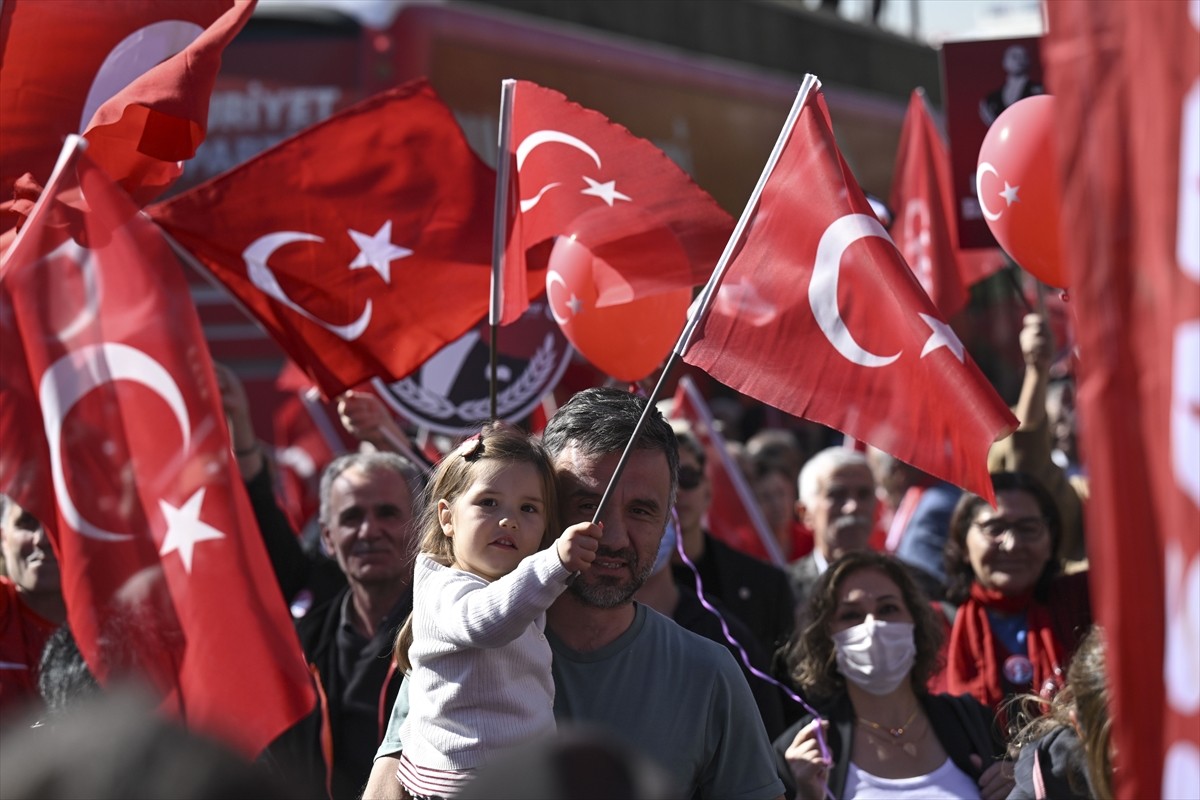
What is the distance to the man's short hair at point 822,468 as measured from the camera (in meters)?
6.21

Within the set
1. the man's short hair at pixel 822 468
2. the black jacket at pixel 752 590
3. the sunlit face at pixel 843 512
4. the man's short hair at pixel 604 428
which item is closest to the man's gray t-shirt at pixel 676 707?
the man's short hair at pixel 604 428

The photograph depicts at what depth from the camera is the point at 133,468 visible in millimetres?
3986

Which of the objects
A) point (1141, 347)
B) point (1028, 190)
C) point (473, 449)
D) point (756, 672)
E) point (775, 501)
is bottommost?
point (775, 501)

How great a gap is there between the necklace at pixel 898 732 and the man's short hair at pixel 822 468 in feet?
5.89

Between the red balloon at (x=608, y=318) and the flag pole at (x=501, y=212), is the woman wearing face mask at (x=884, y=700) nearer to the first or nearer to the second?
the red balloon at (x=608, y=318)

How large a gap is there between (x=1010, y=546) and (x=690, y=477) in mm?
1020

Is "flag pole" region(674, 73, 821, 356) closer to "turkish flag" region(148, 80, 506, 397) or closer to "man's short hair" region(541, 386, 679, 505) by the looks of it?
"man's short hair" region(541, 386, 679, 505)

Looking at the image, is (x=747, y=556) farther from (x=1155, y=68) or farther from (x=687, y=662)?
(x=1155, y=68)

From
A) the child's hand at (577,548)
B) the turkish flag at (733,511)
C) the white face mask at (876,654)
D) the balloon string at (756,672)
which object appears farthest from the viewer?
the turkish flag at (733,511)

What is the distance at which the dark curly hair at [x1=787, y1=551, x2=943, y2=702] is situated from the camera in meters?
4.54

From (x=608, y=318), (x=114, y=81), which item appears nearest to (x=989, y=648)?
(x=608, y=318)

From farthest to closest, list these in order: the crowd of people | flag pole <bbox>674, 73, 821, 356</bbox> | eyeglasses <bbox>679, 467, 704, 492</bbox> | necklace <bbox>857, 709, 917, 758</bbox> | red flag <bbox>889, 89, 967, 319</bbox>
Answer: red flag <bbox>889, 89, 967, 319</bbox> < eyeglasses <bbox>679, 467, 704, 492</bbox> < necklace <bbox>857, 709, 917, 758</bbox> < flag pole <bbox>674, 73, 821, 356</bbox> < the crowd of people

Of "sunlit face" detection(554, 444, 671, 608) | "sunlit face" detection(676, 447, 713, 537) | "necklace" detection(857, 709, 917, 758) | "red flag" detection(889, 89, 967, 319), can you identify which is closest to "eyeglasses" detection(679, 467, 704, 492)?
"sunlit face" detection(676, 447, 713, 537)

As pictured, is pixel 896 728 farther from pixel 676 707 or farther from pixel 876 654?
pixel 676 707
